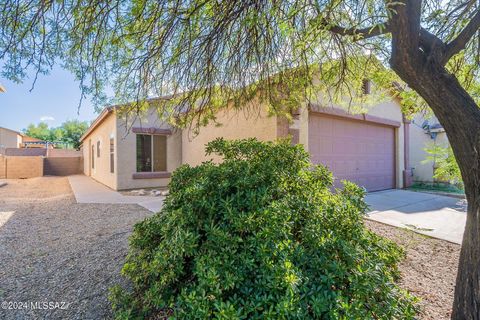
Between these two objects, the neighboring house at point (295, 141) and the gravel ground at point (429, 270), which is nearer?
the gravel ground at point (429, 270)

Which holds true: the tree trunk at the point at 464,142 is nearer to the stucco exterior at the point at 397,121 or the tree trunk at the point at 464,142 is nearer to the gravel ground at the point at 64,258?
the gravel ground at the point at 64,258

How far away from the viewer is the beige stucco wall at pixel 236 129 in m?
7.45

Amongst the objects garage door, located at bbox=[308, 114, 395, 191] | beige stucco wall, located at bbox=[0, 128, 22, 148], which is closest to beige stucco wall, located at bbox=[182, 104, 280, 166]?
garage door, located at bbox=[308, 114, 395, 191]

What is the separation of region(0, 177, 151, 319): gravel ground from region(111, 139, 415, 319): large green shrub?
2.12 feet

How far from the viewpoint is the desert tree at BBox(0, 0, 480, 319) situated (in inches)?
92.9

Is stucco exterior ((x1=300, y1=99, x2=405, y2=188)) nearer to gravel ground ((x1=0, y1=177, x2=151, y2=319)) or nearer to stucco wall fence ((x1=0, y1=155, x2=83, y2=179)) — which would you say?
→ gravel ground ((x1=0, y1=177, x2=151, y2=319))

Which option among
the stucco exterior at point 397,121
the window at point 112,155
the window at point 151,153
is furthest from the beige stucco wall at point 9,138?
the stucco exterior at point 397,121

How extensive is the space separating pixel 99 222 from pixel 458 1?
7876 mm

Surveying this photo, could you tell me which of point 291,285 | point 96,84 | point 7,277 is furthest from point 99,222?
point 291,285

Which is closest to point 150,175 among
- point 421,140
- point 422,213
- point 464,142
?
point 422,213

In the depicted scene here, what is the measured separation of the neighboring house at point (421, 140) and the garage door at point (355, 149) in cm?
387

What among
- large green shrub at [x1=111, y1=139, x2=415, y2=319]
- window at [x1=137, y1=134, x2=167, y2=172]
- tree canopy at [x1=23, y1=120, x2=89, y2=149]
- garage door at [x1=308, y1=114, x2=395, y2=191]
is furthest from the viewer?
tree canopy at [x1=23, y1=120, x2=89, y2=149]

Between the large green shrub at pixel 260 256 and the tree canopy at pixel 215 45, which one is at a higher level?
the tree canopy at pixel 215 45

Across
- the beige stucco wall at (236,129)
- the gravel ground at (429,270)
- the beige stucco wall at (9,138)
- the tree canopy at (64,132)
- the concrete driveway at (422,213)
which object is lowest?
the gravel ground at (429,270)
